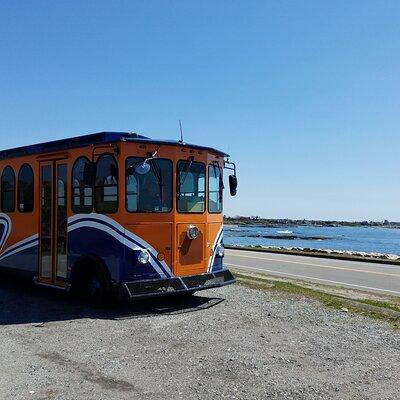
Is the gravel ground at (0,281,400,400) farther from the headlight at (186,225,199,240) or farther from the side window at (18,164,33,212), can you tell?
the side window at (18,164,33,212)

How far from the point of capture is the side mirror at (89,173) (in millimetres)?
9173

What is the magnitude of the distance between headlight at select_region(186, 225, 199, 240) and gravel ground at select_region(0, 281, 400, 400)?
128 centimetres

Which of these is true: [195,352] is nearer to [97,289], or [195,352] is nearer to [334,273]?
[97,289]

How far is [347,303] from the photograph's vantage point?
10227 mm

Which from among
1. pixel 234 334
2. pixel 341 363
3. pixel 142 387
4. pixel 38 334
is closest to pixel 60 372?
pixel 142 387

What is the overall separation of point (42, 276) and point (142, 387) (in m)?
5.86

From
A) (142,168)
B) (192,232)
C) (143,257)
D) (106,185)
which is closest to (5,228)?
(106,185)

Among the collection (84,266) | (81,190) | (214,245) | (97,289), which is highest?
(81,190)

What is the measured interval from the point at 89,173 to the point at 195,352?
12.7 ft

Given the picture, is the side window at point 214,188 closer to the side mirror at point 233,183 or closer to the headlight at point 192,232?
the side mirror at point 233,183

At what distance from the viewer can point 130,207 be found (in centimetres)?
921

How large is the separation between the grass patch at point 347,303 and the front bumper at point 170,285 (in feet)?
6.61

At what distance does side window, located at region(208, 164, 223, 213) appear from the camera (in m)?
10.5

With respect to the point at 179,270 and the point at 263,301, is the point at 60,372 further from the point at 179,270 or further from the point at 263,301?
the point at 263,301
